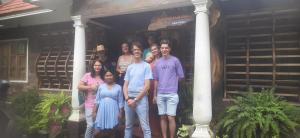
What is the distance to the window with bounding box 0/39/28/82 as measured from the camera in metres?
9.52

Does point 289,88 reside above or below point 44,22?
below

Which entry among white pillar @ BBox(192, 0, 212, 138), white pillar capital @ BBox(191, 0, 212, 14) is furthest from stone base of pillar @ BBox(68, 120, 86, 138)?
white pillar capital @ BBox(191, 0, 212, 14)

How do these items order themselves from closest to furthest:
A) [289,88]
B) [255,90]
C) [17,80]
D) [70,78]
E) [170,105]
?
[170,105] → [289,88] → [255,90] → [70,78] → [17,80]

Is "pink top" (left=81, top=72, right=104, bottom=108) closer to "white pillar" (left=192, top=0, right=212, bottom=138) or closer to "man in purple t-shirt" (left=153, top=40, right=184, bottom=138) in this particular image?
"man in purple t-shirt" (left=153, top=40, right=184, bottom=138)

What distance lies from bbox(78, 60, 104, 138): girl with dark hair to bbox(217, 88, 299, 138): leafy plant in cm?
239

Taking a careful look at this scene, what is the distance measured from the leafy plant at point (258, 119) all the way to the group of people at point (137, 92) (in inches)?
41.8

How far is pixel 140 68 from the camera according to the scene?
4773 mm

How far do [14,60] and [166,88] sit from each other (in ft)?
23.5

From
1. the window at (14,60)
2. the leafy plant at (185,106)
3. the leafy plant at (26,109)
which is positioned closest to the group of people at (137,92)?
the leafy plant at (185,106)

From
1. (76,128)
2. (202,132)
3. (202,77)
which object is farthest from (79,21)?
(202,132)

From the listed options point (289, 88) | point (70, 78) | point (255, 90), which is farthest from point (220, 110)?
point (70, 78)

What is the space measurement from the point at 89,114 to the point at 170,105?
168cm

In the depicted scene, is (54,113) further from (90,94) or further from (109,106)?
(109,106)

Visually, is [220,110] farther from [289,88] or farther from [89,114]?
[89,114]
